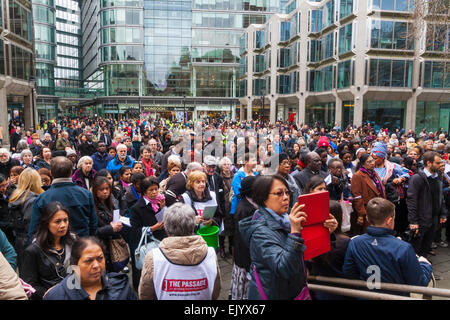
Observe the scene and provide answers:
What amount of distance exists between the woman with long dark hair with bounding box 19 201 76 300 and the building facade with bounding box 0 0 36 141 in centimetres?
2399

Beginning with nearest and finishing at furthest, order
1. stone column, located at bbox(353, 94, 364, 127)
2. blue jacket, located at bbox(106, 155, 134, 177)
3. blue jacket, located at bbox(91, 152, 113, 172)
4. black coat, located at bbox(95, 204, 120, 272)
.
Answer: black coat, located at bbox(95, 204, 120, 272), blue jacket, located at bbox(106, 155, 134, 177), blue jacket, located at bbox(91, 152, 113, 172), stone column, located at bbox(353, 94, 364, 127)

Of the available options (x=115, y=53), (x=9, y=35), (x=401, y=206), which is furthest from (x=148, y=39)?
(x=401, y=206)

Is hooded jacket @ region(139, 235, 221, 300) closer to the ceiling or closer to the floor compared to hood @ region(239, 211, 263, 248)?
closer to the floor

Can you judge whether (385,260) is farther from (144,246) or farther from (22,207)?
(22,207)

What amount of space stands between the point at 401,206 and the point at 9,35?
27.2m

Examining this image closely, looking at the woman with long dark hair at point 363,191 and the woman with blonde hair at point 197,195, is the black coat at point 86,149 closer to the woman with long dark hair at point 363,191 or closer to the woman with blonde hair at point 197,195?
the woman with blonde hair at point 197,195

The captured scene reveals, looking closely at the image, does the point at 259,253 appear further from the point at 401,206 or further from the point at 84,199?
the point at 401,206

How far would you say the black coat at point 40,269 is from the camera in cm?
300

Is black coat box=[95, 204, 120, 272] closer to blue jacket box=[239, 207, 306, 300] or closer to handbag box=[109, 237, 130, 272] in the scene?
handbag box=[109, 237, 130, 272]

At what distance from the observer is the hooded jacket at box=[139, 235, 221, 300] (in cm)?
254

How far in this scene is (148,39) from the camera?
5978 cm

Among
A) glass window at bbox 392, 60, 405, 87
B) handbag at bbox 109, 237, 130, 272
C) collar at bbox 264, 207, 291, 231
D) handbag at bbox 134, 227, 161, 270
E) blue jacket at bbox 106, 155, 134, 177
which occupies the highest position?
glass window at bbox 392, 60, 405, 87

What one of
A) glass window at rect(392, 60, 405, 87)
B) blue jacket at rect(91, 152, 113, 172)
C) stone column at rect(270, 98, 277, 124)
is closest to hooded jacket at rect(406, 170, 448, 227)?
blue jacket at rect(91, 152, 113, 172)

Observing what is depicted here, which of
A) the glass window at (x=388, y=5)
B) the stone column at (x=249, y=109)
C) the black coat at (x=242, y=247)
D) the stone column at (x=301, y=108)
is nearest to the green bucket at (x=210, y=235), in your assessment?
the black coat at (x=242, y=247)
